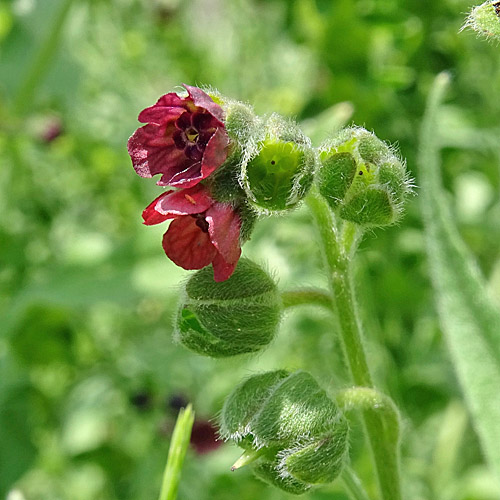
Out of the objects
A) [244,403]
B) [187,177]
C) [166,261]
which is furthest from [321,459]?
[166,261]

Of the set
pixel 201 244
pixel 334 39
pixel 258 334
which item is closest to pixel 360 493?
pixel 258 334

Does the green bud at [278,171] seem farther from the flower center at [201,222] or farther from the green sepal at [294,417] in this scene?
the green sepal at [294,417]

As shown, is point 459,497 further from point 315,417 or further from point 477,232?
point 315,417

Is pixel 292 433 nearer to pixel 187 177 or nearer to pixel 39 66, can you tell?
pixel 187 177

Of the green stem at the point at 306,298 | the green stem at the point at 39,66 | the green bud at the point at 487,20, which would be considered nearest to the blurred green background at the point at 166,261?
the green stem at the point at 39,66

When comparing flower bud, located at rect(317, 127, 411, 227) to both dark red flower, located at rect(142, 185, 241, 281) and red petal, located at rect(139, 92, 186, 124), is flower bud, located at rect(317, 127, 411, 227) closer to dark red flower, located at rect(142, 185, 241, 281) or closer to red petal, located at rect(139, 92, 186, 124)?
dark red flower, located at rect(142, 185, 241, 281)

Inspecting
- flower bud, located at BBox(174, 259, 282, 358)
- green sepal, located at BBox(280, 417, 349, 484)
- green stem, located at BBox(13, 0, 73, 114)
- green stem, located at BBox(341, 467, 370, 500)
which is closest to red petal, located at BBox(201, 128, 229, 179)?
flower bud, located at BBox(174, 259, 282, 358)
